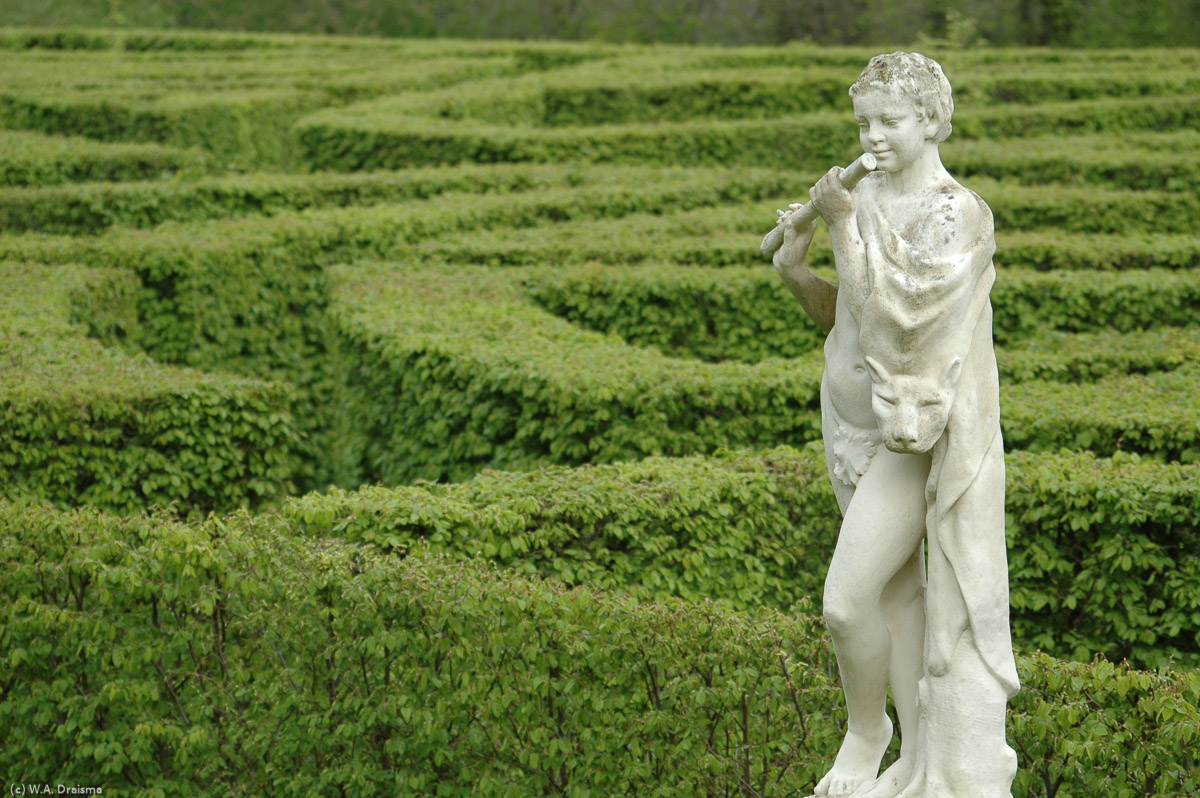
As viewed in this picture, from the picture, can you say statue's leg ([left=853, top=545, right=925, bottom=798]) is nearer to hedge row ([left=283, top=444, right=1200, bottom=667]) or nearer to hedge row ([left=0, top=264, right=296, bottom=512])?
hedge row ([left=283, top=444, right=1200, bottom=667])

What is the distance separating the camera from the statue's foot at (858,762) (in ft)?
13.5

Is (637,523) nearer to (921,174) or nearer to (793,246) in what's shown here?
(793,246)

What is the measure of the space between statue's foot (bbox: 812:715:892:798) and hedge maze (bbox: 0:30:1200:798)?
1.08m

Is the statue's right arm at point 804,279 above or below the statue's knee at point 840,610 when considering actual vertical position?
above

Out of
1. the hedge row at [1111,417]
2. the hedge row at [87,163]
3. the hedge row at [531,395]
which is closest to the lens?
the hedge row at [1111,417]

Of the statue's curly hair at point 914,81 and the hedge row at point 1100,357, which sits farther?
the hedge row at point 1100,357

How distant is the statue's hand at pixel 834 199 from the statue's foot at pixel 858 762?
165 cm

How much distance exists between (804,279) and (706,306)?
705 cm

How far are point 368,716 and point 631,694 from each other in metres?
1.21

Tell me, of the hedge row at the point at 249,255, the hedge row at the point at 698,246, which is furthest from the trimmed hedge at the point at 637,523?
the hedge row at the point at 249,255

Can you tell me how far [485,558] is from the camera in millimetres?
6590

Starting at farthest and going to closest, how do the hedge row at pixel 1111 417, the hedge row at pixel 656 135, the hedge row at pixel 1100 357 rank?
1. the hedge row at pixel 656 135
2. the hedge row at pixel 1100 357
3. the hedge row at pixel 1111 417

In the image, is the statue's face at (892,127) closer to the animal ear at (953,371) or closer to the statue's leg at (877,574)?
the animal ear at (953,371)

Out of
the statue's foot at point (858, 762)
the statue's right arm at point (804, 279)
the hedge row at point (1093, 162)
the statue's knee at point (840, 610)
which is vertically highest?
the statue's right arm at point (804, 279)
